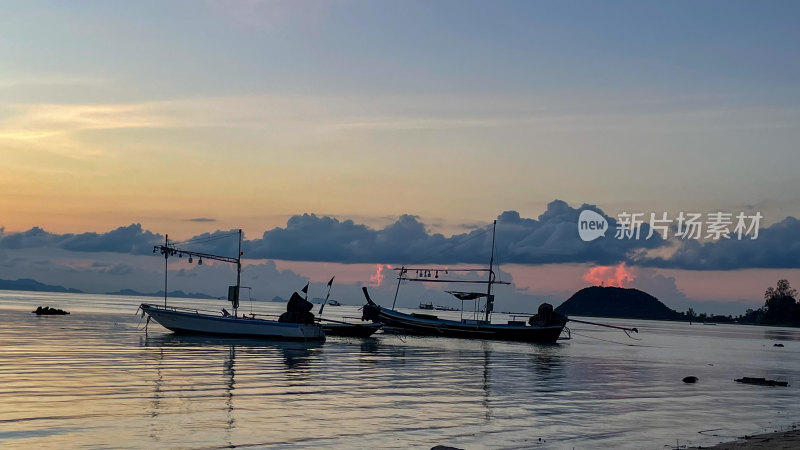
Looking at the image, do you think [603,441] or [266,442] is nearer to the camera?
[266,442]

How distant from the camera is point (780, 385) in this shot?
46.4m

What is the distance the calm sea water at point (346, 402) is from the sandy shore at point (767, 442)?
1.20 metres

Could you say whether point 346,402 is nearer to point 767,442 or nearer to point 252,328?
point 767,442

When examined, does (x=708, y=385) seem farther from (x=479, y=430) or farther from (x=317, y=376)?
(x=479, y=430)

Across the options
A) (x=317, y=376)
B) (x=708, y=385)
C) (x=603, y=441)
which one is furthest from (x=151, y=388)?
(x=708, y=385)

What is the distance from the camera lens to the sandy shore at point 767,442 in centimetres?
2183

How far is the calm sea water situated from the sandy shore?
120cm

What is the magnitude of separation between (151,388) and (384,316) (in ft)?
236

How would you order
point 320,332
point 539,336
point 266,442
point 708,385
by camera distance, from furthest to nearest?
point 539,336 < point 320,332 < point 708,385 < point 266,442

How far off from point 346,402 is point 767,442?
15107mm

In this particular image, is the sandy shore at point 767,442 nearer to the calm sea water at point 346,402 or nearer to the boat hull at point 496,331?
the calm sea water at point 346,402

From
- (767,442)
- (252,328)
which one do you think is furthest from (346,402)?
(252,328)

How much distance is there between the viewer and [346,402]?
3069 cm

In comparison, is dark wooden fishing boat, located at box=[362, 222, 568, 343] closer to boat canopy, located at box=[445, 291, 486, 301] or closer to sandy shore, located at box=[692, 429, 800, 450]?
boat canopy, located at box=[445, 291, 486, 301]
